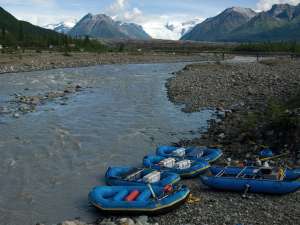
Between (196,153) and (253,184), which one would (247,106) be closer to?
(196,153)

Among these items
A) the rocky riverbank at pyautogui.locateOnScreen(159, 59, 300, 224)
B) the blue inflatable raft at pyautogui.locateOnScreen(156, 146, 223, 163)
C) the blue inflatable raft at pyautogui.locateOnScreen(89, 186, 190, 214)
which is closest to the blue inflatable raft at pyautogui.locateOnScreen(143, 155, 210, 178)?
the rocky riverbank at pyautogui.locateOnScreen(159, 59, 300, 224)

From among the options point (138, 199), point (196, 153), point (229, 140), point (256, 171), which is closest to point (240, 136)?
point (229, 140)

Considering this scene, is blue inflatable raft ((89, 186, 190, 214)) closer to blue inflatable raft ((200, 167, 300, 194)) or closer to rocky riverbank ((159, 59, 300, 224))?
rocky riverbank ((159, 59, 300, 224))

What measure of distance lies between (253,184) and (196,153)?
4381mm

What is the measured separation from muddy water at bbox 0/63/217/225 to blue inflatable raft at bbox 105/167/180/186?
107cm

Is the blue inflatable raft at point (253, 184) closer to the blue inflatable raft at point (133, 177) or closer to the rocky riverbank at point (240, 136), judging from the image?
the rocky riverbank at point (240, 136)

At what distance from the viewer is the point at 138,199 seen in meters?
13.1

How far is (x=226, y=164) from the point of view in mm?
17438

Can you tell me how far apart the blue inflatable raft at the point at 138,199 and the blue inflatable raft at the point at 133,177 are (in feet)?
2.59

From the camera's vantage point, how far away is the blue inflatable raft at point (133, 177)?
14.8 m

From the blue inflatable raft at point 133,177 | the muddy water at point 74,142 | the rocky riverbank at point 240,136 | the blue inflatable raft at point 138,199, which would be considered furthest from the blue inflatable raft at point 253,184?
the muddy water at point 74,142

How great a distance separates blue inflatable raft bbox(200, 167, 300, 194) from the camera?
1367 cm

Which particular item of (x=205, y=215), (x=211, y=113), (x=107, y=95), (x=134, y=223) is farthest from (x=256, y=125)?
(x=107, y=95)

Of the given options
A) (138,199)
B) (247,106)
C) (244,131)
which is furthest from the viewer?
(247,106)
